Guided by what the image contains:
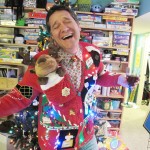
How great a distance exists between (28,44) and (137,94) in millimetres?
3013

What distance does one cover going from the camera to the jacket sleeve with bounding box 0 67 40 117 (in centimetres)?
84

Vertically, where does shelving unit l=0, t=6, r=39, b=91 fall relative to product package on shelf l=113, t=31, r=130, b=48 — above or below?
below

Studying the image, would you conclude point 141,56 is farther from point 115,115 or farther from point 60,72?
point 60,72

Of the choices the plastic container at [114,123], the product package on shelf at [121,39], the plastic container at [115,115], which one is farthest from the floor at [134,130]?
the product package on shelf at [121,39]

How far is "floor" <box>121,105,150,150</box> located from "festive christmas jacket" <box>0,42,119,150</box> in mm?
1907

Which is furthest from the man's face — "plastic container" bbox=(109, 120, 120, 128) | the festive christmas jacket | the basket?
"plastic container" bbox=(109, 120, 120, 128)

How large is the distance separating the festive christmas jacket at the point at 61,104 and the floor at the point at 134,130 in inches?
75.1

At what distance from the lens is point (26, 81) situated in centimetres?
87

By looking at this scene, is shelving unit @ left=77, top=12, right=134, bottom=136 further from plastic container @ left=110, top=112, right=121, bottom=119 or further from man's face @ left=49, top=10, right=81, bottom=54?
man's face @ left=49, top=10, right=81, bottom=54

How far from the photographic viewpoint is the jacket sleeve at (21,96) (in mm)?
845

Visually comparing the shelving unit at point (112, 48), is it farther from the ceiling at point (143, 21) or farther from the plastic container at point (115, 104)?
the ceiling at point (143, 21)

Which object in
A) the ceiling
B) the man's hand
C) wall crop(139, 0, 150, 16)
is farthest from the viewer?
the ceiling

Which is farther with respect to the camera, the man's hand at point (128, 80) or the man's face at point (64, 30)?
the man's hand at point (128, 80)

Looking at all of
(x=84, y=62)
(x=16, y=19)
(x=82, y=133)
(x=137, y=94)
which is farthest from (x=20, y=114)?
(x=137, y=94)
